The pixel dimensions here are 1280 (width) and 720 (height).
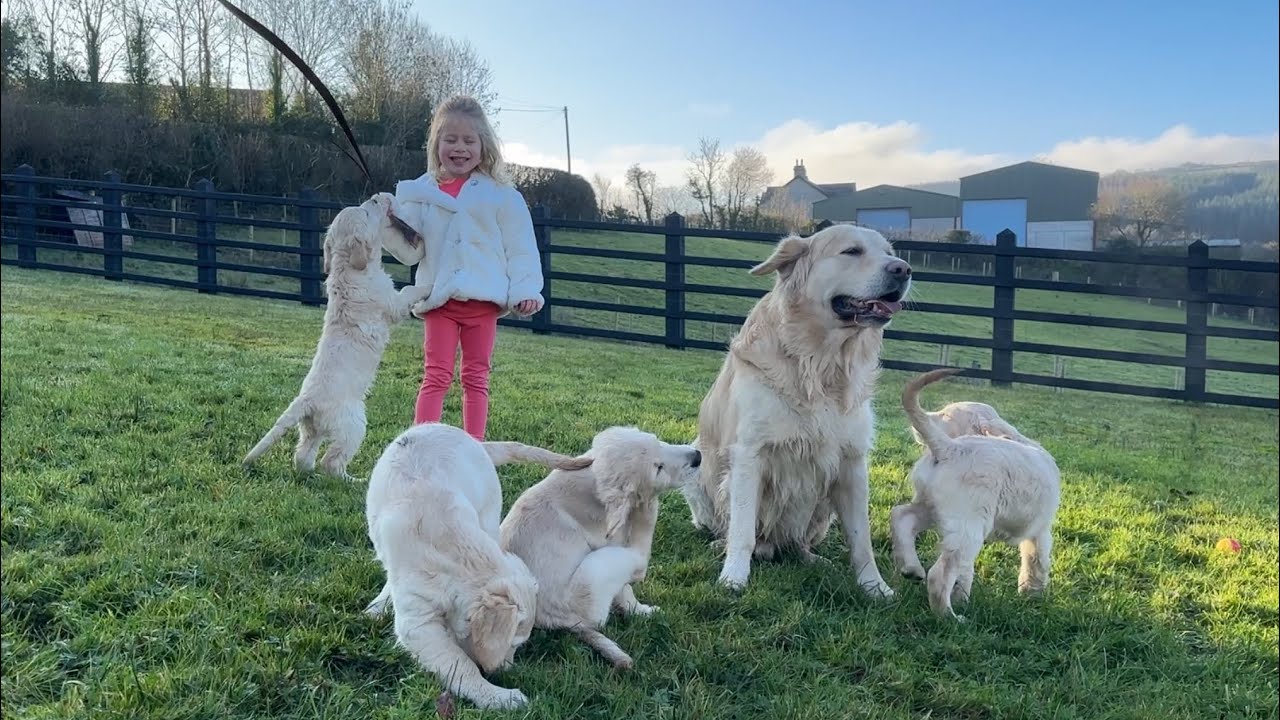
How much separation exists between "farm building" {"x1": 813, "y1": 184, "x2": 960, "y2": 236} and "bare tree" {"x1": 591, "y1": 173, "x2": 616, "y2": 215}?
6.02ft

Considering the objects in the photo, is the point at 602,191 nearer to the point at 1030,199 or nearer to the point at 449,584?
the point at 1030,199

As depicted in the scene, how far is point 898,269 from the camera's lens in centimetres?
333

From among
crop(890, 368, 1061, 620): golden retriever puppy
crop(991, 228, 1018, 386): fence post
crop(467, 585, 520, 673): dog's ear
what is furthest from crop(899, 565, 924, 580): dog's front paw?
crop(991, 228, 1018, 386): fence post

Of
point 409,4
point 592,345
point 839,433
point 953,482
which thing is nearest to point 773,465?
point 839,433

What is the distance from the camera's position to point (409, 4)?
388 centimetres

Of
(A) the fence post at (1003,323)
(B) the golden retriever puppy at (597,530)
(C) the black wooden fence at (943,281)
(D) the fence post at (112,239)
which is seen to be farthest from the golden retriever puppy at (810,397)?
(D) the fence post at (112,239)

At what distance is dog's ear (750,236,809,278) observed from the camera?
11.7 feet

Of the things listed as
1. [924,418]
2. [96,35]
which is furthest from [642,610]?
[96,35]

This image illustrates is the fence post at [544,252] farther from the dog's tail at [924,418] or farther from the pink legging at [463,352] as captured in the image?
the dog's tail at [924,418]

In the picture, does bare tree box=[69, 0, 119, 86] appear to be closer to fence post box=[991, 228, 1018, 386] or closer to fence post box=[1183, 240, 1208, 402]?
fence post box=[991, 228, 1018, 386]

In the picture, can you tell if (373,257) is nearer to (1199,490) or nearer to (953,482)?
(953,482)

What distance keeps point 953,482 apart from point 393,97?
3375 millimetres

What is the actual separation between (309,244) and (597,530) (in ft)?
22.5

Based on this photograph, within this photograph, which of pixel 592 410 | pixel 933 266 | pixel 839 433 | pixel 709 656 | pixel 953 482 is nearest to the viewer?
pixel 709 656
